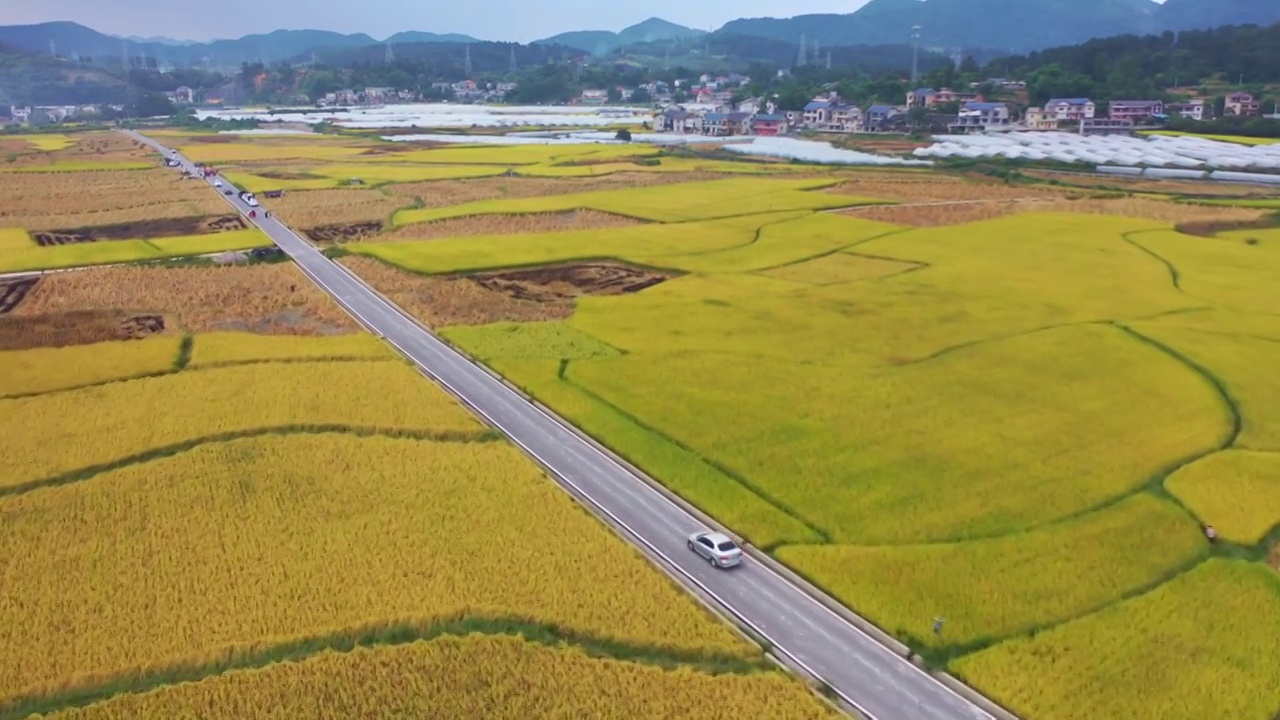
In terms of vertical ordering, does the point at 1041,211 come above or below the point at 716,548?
above

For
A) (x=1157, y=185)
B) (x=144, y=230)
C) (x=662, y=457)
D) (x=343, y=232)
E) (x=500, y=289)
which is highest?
(x=1157, y=185)

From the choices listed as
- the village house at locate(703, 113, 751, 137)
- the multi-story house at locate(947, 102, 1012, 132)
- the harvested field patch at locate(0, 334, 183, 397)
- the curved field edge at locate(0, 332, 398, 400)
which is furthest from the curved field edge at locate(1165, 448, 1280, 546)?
the village house at locate(703, 113, 751, 137)

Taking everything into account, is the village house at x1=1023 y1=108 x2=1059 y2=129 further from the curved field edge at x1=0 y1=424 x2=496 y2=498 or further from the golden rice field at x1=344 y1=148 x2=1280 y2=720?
the curved field edge at x1=0 y1=424 x2=496 y2=498

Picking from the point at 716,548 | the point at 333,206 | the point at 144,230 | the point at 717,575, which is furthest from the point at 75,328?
the point at 333,206

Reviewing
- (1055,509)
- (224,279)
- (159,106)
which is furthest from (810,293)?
(159,106)

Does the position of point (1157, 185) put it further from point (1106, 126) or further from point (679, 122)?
point (679, 122)

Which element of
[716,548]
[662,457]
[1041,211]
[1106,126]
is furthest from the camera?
[1106,126]

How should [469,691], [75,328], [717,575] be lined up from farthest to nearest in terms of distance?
[75,328] → [717,575] → [469,691]
